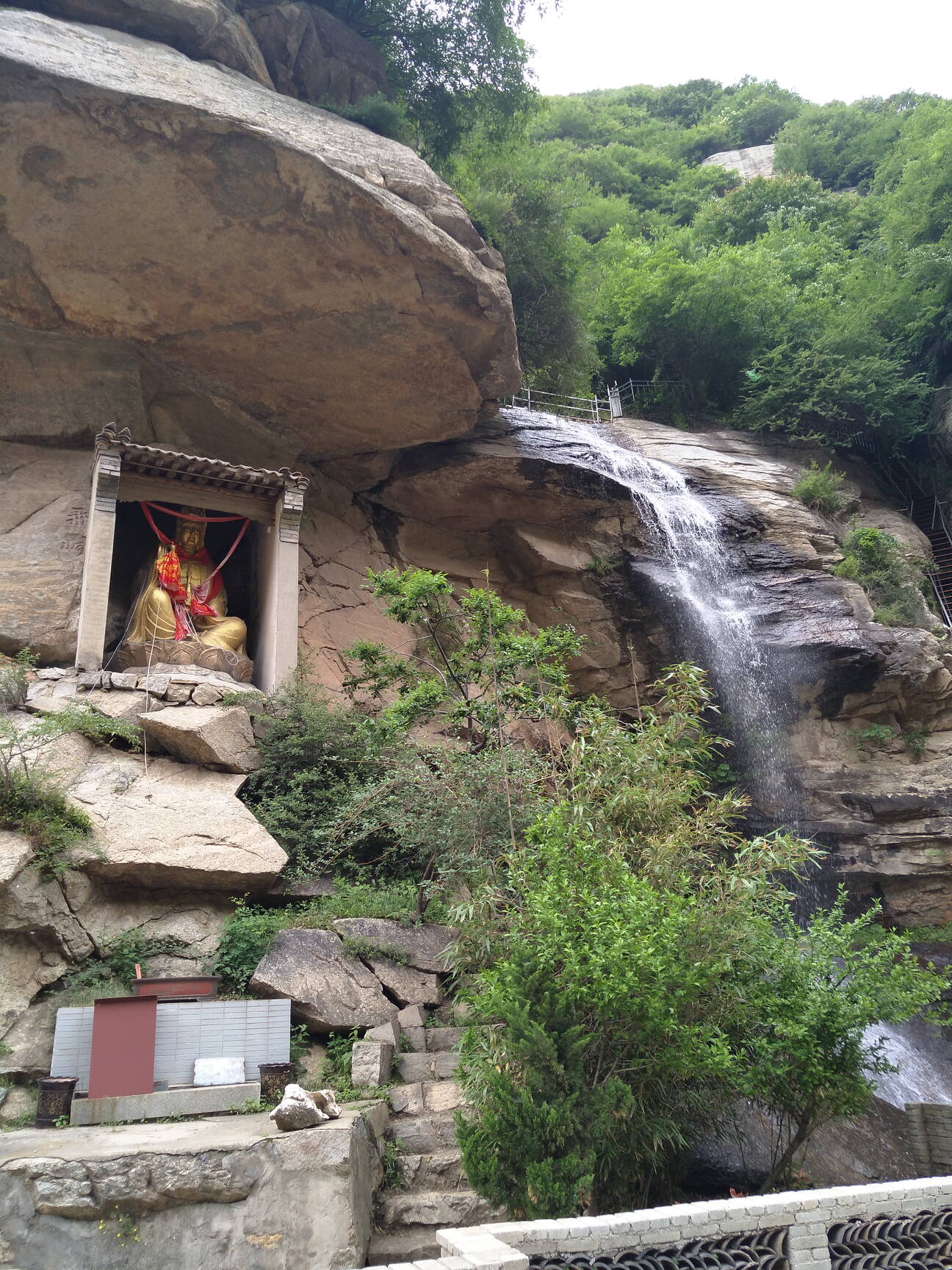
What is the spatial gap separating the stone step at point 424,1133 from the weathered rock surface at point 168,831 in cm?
→ 252

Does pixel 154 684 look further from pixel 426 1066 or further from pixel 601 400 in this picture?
pixel 601 400

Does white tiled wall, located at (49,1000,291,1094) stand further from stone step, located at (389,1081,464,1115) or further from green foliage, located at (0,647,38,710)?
green foliage, located at (0,647,38,710)

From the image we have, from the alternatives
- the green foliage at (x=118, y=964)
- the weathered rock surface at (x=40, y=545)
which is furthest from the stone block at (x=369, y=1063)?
the weathered rock surface at (x=40, y=545)

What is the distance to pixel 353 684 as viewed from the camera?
10383 millimetres

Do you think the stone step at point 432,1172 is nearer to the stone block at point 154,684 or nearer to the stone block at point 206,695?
the stone block at point 206,695

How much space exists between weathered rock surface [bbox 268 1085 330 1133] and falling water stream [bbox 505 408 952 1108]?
9375 mm

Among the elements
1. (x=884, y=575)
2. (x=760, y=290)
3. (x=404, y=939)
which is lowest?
(x=404, y=939)

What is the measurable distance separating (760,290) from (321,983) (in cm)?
1767

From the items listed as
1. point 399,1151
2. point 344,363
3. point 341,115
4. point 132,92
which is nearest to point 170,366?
point 344,363

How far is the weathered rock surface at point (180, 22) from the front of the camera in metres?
11.8

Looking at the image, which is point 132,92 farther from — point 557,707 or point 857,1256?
point 857,1256

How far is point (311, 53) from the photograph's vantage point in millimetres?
14336

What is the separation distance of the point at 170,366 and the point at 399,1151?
34.9 ft

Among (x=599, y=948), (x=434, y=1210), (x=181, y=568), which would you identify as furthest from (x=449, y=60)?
(x=434, y=1210)
